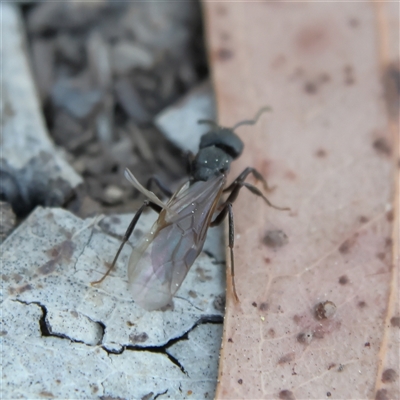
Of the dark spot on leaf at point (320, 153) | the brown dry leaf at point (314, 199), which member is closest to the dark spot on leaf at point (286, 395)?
the brown dry leaf at point (314, 199)

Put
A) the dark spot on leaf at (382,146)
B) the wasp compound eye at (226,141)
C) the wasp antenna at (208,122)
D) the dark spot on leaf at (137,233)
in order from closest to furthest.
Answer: the dark spot on leaf at (137,233) → the dark spot on leaf at (382,146) → the wasp compound eye at (226,141) → the wasp antenna at (208,122)

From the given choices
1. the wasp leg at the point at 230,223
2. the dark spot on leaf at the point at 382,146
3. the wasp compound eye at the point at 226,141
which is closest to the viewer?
the wasp leg at the point at 230,223

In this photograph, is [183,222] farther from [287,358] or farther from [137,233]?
[287,358]

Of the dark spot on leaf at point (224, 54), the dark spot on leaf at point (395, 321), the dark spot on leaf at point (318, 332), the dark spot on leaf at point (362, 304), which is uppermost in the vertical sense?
the dark spot on leaf at point (224, 54)

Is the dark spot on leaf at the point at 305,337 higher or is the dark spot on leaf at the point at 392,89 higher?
the dark spot on leaf at the point at 392,89

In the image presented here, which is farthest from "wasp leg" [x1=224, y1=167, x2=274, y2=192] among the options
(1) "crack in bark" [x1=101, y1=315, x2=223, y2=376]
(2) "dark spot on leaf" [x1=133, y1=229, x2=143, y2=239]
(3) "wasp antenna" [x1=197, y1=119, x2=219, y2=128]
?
(1) "crack in bark" [x1=101, y1=315, x2=223, y2=376]

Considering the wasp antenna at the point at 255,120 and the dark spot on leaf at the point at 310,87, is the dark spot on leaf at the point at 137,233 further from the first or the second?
the dark spot on leaf at the point at 310,87

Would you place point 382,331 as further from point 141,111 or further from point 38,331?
point 141,111
